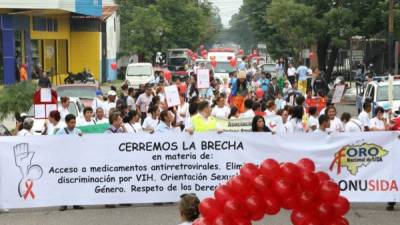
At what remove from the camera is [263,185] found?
6246 mm

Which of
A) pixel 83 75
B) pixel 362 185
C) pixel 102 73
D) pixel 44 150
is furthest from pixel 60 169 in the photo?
pixel 102 73

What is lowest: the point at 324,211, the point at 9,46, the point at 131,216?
A: the point at 131,216

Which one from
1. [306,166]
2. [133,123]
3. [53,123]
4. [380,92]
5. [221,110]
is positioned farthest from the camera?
[380,92]

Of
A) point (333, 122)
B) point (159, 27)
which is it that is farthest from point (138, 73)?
point (333, 122)

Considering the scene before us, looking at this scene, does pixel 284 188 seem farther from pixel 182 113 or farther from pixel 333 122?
pixel 182 113

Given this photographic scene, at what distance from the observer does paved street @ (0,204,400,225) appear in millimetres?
10398

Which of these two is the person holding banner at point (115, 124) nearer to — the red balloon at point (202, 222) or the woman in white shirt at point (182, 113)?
the woman in white shirt at point (182, 113)

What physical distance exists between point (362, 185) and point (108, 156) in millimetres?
3753

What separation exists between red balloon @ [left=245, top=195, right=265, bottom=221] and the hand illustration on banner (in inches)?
216

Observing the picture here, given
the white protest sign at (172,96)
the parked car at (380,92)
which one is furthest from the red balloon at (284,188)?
the parked car at (380,92)

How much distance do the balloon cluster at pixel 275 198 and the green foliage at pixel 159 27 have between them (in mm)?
52967

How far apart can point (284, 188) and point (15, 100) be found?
658 inches

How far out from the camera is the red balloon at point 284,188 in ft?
20.5

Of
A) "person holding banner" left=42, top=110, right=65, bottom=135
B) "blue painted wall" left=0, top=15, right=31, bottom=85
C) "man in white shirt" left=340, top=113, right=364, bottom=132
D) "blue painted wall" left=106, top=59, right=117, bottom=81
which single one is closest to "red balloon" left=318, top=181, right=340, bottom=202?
"man in white shirt" left=340, top=113, right=364, bottom=132
